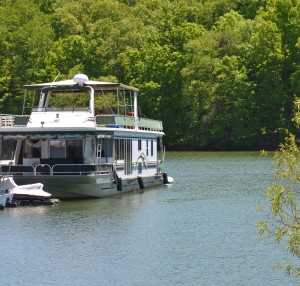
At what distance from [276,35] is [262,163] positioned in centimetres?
2764

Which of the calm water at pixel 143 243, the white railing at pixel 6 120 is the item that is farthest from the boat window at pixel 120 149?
the white railing at pixel 6 120

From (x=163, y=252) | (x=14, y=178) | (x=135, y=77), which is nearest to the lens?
(x=163, y=252)

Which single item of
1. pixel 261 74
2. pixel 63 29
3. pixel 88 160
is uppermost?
pixel 63 29

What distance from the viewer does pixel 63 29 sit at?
120 meters

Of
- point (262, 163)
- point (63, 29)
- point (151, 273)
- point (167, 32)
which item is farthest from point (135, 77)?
point (151, 273)

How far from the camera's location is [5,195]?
→ 40.2m

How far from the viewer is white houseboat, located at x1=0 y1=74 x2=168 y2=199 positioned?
42.7 metres

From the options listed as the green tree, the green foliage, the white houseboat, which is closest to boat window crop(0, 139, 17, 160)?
the white houseboat

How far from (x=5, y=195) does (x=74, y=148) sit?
Answer: 588 cm

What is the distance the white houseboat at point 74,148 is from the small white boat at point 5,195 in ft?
6.69

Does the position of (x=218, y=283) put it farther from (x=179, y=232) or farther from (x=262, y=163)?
(x=262, y=163)

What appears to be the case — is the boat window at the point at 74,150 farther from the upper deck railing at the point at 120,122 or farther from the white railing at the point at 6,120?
the white railing at the point at 6,120

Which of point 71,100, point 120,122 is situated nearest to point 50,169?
point 120,122

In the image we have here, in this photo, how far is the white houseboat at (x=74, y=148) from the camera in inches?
1682
